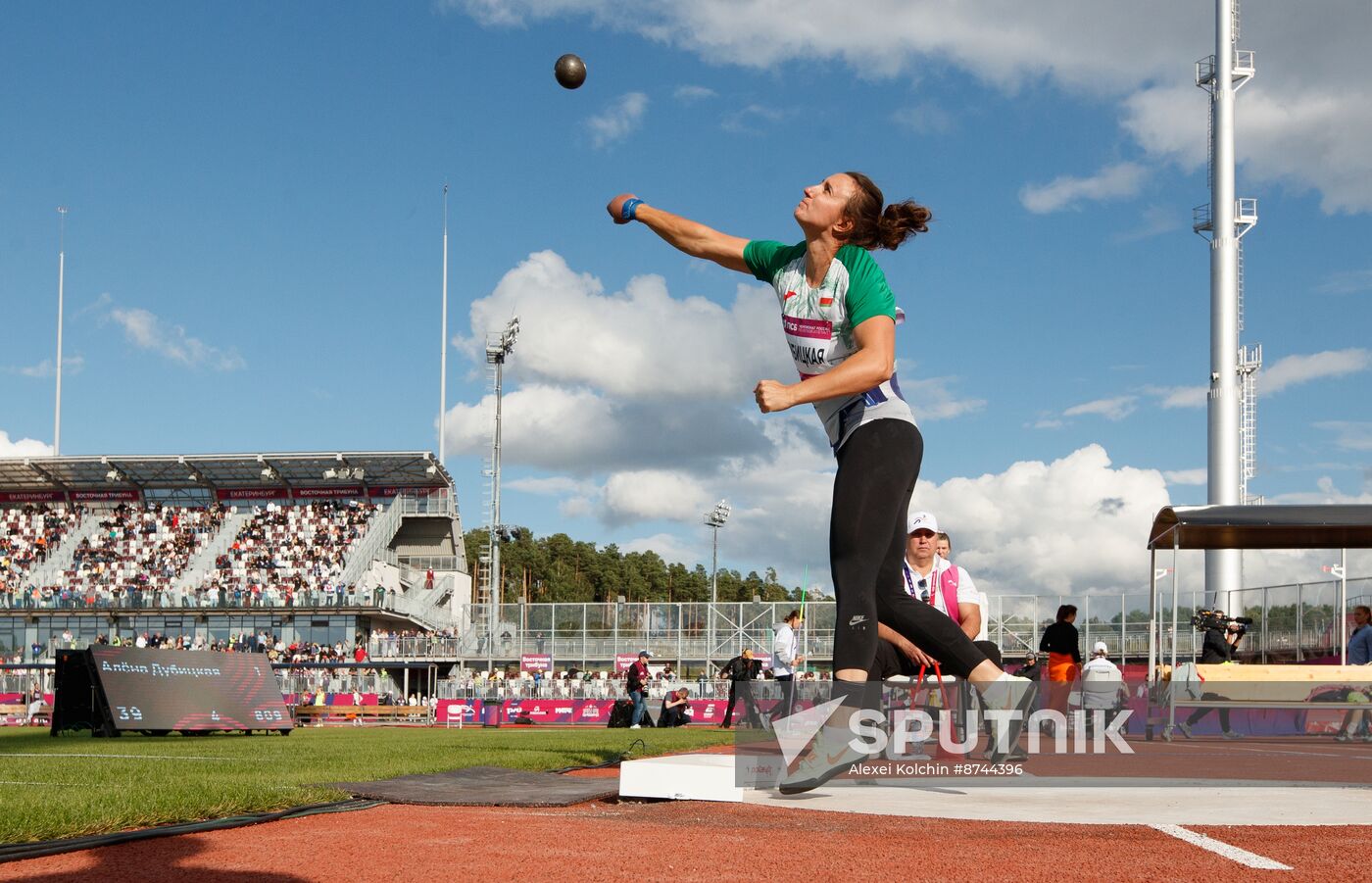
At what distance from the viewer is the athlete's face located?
197 inches

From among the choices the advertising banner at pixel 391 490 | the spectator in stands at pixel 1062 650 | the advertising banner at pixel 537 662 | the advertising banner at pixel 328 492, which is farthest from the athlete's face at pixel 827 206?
the advertising banner at pixel 328 492

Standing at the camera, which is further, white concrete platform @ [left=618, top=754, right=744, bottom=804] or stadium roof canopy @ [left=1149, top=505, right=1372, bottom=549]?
stadium roof canopy @ [left=1149, top=505, right=1372, bottom=549]

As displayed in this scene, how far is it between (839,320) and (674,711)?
21736 mm

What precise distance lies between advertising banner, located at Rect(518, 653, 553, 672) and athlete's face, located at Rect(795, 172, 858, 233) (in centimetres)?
4263

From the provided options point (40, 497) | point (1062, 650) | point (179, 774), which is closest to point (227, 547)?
point (40, 497)

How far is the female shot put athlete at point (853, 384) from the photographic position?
4.68m

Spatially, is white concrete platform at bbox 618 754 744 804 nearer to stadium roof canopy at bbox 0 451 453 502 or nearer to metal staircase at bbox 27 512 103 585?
stadium roof canopy at bbox 0 451 453 502

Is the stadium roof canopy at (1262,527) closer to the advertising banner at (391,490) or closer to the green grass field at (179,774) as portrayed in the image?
the green grass field at (179,774)

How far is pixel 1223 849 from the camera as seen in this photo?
3992mm

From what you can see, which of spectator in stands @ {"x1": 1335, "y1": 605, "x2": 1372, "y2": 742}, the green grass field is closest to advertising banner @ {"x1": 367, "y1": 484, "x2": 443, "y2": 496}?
the green grass field

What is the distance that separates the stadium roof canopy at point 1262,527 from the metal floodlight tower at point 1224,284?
34382mm

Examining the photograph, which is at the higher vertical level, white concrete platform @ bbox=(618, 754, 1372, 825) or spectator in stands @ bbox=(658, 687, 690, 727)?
white concrete platform @ bbox=(618, 754, 1372, 825)

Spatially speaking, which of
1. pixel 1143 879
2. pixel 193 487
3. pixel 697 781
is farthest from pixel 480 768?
pixel 193 487

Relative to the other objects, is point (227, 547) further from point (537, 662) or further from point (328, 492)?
point (537, 662)
